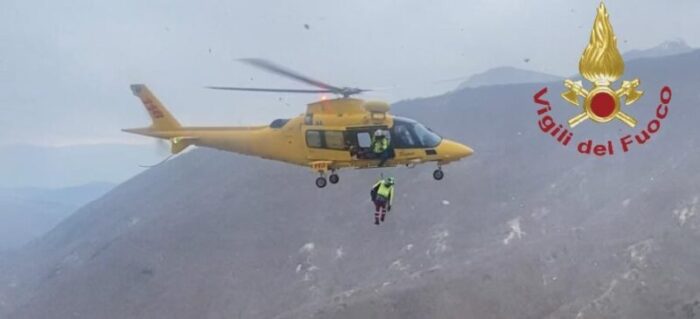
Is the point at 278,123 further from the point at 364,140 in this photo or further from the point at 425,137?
the point at 425,137

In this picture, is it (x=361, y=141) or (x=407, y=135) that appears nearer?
(x=361, y=141)

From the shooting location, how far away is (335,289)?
6796 inches

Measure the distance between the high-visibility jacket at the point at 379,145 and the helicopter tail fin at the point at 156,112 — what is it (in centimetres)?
1076

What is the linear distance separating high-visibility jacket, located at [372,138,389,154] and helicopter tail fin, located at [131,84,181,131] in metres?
10.8

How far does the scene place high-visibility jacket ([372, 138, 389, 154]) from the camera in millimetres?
33375

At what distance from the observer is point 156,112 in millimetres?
37688

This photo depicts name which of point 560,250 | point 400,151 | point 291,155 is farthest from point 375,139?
point 560,250

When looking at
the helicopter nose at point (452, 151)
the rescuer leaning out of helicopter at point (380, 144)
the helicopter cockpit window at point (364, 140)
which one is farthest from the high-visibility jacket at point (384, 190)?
the helicopter nose at point (452, 151)

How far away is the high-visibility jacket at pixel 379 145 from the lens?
33375 mm

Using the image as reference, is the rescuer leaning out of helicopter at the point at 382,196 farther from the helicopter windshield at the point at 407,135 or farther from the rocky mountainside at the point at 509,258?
the rocky mountainside at the point at 509,258

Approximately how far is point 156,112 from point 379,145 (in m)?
12.3

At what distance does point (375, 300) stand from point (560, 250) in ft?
134

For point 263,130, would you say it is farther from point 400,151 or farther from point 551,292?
point 551,292

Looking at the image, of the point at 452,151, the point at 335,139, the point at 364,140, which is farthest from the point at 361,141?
the point at 452,151
